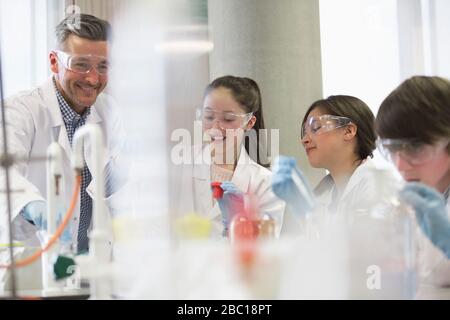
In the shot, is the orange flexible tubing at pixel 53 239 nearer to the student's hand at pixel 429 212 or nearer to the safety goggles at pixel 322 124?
the student's hand at pixel 429 212

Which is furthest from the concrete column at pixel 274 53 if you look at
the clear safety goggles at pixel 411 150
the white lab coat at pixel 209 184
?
the clear safety goggles at pixel 411 150

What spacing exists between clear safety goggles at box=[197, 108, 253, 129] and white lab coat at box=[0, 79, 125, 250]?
0.87 feet

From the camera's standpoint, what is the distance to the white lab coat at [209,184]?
1.37 meters

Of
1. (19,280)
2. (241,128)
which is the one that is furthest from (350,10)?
(19,280)

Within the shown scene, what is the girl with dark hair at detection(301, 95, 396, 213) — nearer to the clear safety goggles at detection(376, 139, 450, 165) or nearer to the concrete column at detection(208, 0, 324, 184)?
the concrete column at detection(208, 0, 324, 184)

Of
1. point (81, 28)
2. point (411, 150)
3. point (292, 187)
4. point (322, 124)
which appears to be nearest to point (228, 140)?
point (322, 124)

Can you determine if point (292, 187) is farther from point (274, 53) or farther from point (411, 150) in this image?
point (274, 53)

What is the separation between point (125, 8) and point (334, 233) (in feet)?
3.91

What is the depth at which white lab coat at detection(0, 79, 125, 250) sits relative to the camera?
1.41m

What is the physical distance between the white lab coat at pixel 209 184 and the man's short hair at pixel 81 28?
0.44m

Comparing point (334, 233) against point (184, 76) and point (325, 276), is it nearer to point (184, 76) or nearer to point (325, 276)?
point (325, 276)

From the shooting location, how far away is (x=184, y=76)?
77.7 inches

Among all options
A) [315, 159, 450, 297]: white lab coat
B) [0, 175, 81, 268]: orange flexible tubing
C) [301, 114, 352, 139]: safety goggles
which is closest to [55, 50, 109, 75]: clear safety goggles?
[0, 175, 81, 268]: orange flexible tubing

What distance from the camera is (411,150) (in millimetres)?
1303
